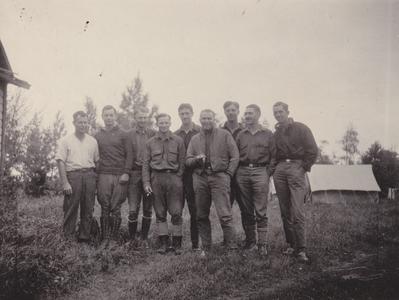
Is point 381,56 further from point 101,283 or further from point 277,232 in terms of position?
point 101,283

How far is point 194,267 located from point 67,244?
6.06ft

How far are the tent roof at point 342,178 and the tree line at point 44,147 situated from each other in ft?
9.94

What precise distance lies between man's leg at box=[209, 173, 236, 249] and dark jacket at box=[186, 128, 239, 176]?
13cm

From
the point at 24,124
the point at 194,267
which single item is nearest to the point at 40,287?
the point at 194,267

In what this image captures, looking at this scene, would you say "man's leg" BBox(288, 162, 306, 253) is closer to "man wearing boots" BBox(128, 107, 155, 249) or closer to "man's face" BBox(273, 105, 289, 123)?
"man's face" BBox(273, 105, 289, 123)

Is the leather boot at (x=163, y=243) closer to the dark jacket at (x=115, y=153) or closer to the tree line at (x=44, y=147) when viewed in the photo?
the dark jacket at (x=115, y=153)

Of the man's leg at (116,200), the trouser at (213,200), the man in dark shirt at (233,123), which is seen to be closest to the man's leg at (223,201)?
the trouser at (213,200)

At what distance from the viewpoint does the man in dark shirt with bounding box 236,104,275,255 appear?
5707mm

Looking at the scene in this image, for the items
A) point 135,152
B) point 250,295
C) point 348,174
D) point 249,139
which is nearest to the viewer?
point 250,295

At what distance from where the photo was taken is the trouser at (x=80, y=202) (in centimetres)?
580

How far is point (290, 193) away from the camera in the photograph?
18.6 feet

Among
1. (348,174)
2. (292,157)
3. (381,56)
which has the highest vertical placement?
(381,56)

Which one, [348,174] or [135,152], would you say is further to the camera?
[348,174]

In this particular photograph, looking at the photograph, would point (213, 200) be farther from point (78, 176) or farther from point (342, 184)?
point (342, 184)
